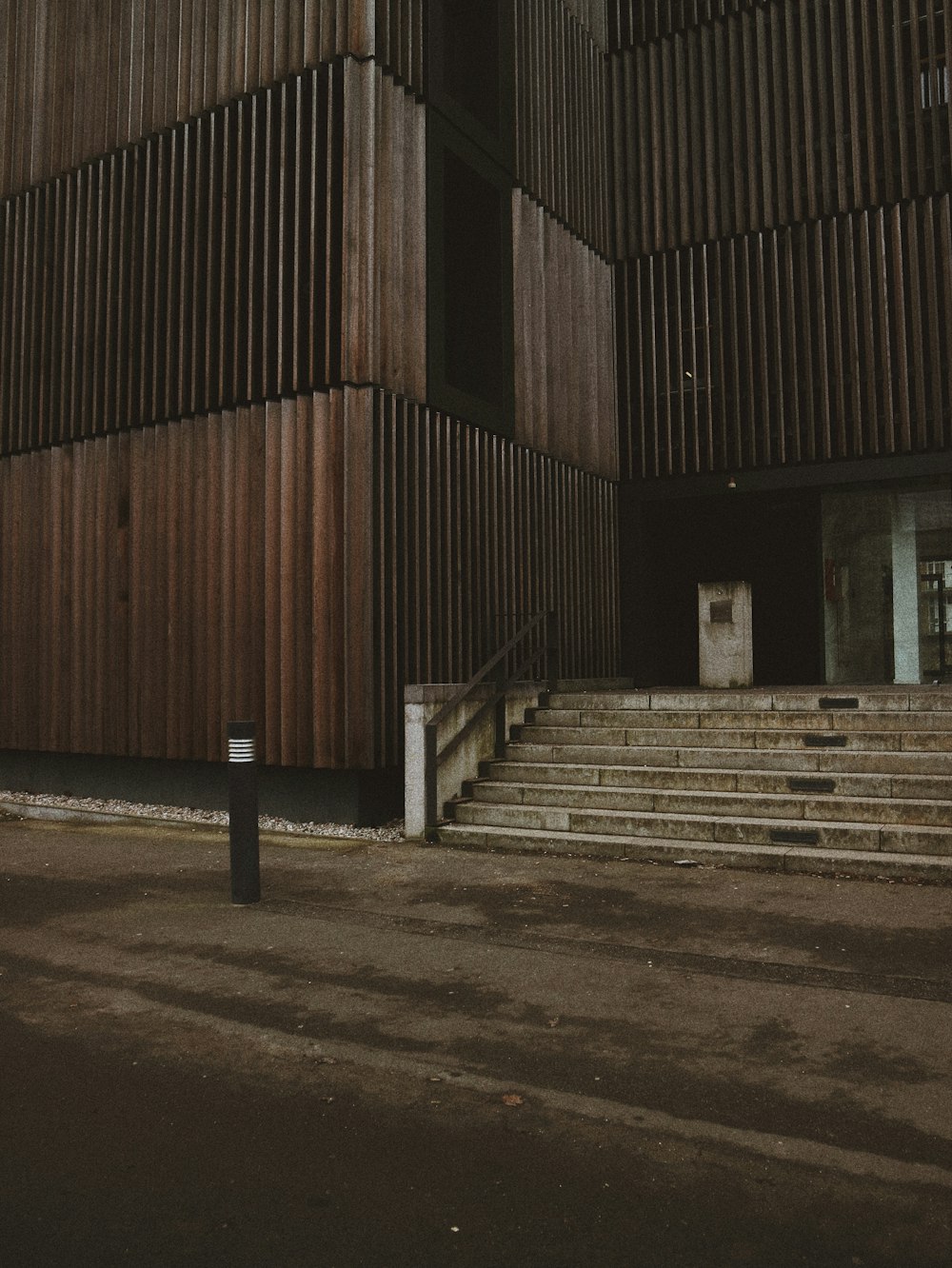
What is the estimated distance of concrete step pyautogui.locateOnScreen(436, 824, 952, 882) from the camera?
274 inches

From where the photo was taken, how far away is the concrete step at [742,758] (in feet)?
27.1

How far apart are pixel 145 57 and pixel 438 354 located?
519 cm

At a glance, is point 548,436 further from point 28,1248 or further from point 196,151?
point 28,1248

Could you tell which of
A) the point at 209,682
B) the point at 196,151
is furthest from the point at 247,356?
the point at 209,682

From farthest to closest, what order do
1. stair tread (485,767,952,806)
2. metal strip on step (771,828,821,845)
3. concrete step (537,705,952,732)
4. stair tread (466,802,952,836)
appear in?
1. concrete step (537,705,952,732)
2. stair tread (485,767,952,806)
3. metal strip on step (771,828,821,845)
4. stair tread (466,802,952,836)

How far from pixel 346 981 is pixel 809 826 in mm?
4199

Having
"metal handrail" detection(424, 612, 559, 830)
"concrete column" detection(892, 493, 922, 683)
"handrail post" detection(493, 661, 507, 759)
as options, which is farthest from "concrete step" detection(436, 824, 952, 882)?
"concrete column" detection(892, 493, 922, 683)

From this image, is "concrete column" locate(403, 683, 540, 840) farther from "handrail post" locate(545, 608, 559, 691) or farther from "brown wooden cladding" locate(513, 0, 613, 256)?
"brown wooden cladding" locate(513, 0, 613, 256)

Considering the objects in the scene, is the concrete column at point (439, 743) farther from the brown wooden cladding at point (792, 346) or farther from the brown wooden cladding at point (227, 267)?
the brown wooden cladding at point (792, 346)

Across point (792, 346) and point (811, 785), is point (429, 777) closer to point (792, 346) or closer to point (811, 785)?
point (811, 785)

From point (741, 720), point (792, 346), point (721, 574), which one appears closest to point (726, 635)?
point (741, 720)

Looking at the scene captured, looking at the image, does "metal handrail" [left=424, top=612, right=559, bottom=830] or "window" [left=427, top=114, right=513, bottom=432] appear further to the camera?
"window" [left=427, top=114, right=513, bottom=432]

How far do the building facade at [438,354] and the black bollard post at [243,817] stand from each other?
8.85ft

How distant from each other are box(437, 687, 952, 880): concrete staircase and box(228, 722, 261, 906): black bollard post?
2.49 metres
